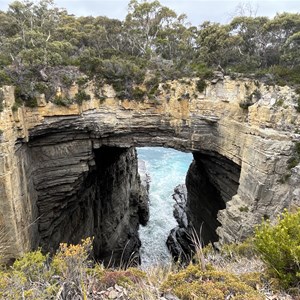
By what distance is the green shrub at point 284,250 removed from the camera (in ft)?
20.4

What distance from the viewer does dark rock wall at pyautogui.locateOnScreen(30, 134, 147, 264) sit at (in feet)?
53.9

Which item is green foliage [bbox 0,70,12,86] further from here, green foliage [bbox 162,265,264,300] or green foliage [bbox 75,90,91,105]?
green foliage [bbox 162,265,264,300]

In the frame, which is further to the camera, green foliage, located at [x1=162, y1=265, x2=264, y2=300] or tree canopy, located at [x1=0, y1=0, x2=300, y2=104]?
tree canopy, located at [x1=0, y1=0, x2=300, y2=104]

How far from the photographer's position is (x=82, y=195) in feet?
63.5

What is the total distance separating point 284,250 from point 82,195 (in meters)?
15.2

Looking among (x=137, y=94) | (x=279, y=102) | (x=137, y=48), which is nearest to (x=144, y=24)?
(x=137, y=48)

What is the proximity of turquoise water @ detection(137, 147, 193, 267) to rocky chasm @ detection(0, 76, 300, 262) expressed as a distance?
561 centimetres

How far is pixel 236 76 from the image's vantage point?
15.1 meters

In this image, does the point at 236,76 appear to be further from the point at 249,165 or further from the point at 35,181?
the point at 35,181

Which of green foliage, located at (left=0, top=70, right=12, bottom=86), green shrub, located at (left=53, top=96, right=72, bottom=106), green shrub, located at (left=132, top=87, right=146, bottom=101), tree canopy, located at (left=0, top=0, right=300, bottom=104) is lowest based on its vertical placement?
green shrub, located at (left=53, top=96, right=72, bottom=106)

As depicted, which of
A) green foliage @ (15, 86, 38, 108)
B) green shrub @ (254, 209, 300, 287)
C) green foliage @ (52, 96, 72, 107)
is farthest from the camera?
green foliage @ (52, 96, 72, 107)

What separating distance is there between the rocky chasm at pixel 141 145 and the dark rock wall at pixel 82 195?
60 millimetres

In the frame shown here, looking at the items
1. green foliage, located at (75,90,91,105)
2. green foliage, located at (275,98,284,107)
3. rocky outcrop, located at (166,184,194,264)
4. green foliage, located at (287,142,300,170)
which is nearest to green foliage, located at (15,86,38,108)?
green foliage, located at (75,90,91,105)

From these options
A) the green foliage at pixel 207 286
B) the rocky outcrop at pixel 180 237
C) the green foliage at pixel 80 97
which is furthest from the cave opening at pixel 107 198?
the green foliage at pixel 207 286
